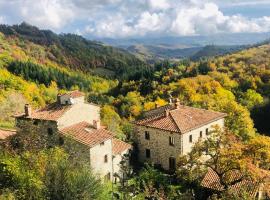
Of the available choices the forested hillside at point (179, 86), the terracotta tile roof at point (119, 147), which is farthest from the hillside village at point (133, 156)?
the forested hillside at point (179, 86)

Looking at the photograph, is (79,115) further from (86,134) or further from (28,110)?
(28,110)

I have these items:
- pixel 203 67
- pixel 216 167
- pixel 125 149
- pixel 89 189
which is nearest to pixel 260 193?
pixel 216 167

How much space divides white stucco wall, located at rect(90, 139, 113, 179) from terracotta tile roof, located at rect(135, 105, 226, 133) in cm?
690

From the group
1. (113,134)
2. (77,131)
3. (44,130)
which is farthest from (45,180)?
(113,134)

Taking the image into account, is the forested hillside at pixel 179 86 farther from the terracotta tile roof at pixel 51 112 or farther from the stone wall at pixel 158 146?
the terracotta tile roof at pixel 51 112

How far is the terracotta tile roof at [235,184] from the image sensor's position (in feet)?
119

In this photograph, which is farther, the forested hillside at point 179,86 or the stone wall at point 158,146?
the forested hillside at point 179,86

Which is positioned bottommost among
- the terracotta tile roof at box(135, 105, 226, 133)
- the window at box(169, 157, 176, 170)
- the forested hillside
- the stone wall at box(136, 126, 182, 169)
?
the forested hillside

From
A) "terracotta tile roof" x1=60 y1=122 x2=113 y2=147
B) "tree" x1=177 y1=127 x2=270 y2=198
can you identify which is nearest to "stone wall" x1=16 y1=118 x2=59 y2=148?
"terracotta tile roof" x1=60 y1=122 x2=113 y2=147

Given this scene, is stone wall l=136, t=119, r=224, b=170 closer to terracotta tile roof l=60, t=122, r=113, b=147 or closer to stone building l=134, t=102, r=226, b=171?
stone building l=134, t=102, r=226, b=171

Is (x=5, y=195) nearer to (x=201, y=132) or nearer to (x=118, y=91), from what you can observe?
(x=201, y=132)

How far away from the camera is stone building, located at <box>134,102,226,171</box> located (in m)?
44.6

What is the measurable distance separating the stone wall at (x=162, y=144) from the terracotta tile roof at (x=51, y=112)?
32.3ft

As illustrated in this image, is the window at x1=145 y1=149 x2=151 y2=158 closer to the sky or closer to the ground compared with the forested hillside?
closer to the sky
